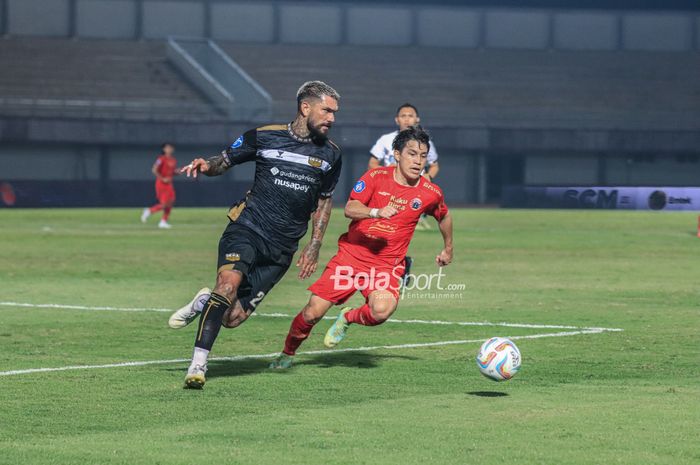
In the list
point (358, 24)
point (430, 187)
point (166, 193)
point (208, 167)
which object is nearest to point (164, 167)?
point (166, 193)

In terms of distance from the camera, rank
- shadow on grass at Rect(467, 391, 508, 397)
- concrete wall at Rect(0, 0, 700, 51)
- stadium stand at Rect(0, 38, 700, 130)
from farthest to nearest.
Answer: concrete wall at Rect(0, 0, 700, 51) < stadium stand at Rect(0, 38, 700, 130) < shadow on grass at Rect(467, 391, 508, 397)

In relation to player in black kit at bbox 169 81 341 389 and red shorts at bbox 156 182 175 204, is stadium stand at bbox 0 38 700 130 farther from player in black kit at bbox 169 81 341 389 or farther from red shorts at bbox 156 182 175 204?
player in black kit at bbox 169 81 341 389

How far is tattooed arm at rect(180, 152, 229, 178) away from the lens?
898 centimetres

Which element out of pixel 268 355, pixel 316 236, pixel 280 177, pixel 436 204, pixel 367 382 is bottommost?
pixel 268 355

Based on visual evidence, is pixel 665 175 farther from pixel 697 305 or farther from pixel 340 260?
pixel 340 260

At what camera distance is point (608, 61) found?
2579 inches

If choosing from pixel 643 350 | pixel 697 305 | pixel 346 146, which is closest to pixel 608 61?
pixel 346 146

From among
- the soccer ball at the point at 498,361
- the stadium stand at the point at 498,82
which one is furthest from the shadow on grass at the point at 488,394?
the stadium stand at the point at 498,82

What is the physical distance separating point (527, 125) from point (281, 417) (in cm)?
5301

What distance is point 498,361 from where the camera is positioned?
29.1ft

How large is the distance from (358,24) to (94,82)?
45.5 feet

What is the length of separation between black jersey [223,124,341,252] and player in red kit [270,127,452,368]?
432 mm

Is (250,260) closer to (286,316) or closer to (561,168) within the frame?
(286,316)

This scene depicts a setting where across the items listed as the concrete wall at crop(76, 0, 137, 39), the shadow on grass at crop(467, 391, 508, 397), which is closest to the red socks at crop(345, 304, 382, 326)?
the shadow on grass at crop(467, 391, 508, 397)
